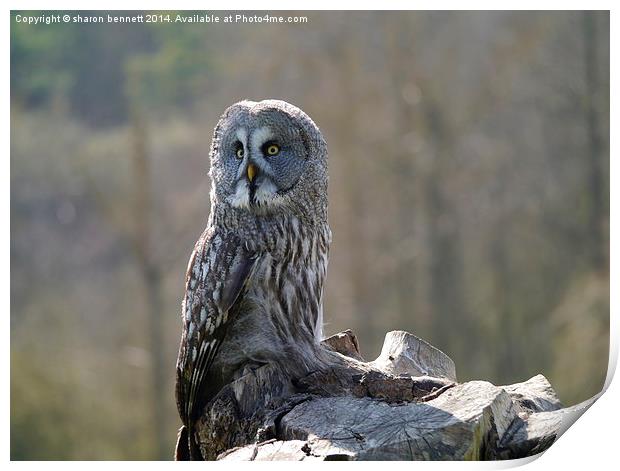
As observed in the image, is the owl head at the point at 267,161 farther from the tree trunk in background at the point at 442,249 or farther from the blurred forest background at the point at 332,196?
the tree trunk in background at the point at 442,249

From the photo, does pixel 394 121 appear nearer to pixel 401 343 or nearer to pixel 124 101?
pixel 124 101

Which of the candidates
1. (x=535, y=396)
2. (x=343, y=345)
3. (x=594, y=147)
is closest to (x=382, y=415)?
(x=535, y=396)

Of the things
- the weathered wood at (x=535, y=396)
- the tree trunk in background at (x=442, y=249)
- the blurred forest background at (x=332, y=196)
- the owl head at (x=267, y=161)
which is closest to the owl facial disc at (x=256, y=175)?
the owl head at (x=267, y=161)

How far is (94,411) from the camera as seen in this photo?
5.63 metres

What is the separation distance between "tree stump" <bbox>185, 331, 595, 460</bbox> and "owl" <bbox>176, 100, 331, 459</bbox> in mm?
91

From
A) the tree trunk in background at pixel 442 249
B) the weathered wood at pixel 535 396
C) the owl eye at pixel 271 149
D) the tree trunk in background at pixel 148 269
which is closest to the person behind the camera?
the weathered wood at pixel 535 396

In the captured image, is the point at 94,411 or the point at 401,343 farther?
the point at 94,411

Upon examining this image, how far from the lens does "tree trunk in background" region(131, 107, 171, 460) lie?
5641 mm

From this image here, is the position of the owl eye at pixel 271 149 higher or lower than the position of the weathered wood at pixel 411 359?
higher

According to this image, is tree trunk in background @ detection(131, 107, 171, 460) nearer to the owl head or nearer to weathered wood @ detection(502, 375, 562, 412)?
the owl head

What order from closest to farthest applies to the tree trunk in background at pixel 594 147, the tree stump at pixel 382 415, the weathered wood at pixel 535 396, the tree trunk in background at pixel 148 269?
the tree stump at pixel 382 415, the weathered wood at pixel 535 396, the tree trunk in background at pixel 594 147, the tree trunk in background at pixel 148 269

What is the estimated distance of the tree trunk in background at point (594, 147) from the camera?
3.42 metres
